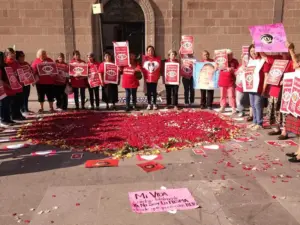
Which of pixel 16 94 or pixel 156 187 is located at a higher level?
pixel 16 94

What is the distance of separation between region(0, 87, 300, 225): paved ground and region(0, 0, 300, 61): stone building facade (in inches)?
357

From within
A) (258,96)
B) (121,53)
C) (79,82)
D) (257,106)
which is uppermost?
(121,53)

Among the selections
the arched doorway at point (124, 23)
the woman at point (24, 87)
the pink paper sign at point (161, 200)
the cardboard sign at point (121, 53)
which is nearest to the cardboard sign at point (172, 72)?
the cardboard sign at point (121, 53)

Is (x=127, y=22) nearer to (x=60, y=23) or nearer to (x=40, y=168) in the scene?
(x=60, y=23)

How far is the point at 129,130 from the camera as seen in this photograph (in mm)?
6949

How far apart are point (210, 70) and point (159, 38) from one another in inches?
226

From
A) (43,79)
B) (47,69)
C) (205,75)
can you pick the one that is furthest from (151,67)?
(43,79)

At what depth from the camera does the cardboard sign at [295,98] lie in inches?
203

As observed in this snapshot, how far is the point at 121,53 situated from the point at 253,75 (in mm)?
3611

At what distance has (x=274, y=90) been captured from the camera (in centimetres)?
647

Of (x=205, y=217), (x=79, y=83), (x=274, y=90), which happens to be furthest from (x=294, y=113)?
(x=79, y=83)

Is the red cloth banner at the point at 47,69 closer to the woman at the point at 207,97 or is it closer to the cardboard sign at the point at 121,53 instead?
the cardboard sign at the point at 121,53

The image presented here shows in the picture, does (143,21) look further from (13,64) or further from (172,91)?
(13,64)

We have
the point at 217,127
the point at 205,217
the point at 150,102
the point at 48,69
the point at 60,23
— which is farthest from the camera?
the point at 60,23
